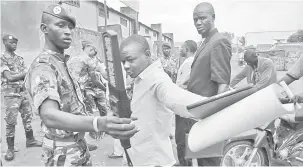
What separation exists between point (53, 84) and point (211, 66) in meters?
1.27

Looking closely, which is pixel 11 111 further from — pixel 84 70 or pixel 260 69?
pixel 260 69

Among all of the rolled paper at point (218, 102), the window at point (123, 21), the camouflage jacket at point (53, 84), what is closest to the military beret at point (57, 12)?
the camouflage jacket at point (53, 84)

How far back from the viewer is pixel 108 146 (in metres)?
4.75

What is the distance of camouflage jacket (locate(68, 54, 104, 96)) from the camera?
4.77m

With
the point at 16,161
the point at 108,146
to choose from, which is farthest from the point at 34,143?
the point at 108,146

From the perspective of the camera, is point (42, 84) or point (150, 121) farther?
point (150, 121)

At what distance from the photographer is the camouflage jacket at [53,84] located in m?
1.37

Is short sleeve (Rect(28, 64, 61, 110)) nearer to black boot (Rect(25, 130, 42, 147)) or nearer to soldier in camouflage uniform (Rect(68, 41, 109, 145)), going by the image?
soldier in camouflage uniform (Rect(68, 41, 109, 145))

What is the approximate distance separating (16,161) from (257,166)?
343 cm

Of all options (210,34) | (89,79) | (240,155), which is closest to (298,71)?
(240,155)

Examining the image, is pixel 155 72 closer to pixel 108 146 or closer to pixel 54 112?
pixel 54 112

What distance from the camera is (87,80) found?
16.2ft

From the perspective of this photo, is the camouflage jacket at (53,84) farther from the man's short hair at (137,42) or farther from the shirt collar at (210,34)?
the shirt collar at (210,34)

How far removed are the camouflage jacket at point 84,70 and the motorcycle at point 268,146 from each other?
274cm
